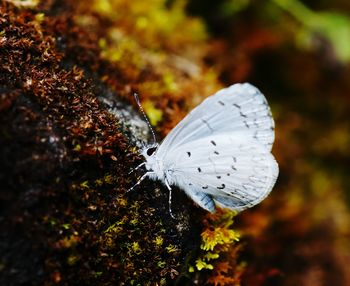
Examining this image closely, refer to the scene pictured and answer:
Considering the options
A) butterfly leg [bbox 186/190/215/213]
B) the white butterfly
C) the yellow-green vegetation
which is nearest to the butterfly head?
the white butterfly

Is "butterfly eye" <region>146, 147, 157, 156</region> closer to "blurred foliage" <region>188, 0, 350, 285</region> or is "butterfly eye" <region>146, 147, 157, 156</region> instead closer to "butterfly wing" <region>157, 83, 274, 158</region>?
"butterfly wing" <region>157, 83, 274, 158</region>

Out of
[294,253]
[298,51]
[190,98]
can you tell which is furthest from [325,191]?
[190,98]

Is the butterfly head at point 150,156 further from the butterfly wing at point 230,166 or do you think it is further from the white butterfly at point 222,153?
the butterfly wing at point 230,166

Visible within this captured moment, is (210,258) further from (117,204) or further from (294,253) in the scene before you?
(294,253)

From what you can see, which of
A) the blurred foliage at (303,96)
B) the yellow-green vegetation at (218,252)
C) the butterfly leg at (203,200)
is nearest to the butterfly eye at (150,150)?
the butterfly leg at (203,200)

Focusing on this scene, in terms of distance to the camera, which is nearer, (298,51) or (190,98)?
(190,98)

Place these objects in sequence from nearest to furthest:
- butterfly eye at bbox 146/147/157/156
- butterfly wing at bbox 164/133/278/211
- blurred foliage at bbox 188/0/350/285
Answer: butterfly wing at bbox 164/133/278/211 < butterfly eye at bbox 146/147/157/156 < blurred foliage at bbox 188/0/350/285

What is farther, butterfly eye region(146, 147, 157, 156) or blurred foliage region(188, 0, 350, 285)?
blurred foliage region(188, 0, 350, 285)

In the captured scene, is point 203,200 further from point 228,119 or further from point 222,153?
point 228,119
